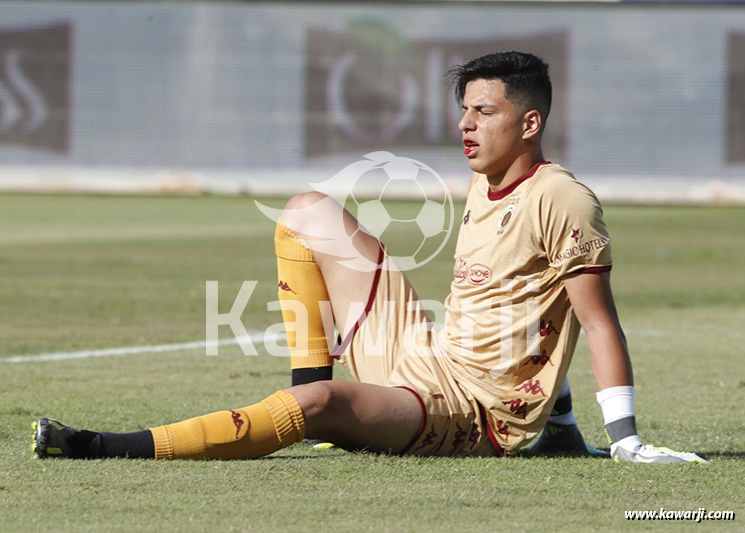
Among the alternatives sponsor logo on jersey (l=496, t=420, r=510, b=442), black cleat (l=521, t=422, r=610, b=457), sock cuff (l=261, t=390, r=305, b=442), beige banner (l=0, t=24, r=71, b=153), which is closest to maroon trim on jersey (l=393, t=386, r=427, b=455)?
sponsor logo on jersey (l=496, t=420, r=510, b=442)

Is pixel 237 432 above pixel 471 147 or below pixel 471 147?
below

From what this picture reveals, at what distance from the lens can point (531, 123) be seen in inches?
158

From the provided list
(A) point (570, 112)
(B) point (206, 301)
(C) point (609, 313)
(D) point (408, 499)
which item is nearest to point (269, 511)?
(D) point (408, 499)

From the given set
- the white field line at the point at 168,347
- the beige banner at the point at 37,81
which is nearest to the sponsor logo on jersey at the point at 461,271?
the white field line at the point at 168,347

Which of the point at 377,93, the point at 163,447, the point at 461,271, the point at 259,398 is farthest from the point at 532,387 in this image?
the point at 377,93

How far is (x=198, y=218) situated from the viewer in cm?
2222

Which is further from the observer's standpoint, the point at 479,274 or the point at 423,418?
the point at 479,274

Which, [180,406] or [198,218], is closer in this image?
[180,406]

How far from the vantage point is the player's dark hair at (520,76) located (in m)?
3.98

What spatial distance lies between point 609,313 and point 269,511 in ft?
4.11

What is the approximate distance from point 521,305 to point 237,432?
3.15 ft

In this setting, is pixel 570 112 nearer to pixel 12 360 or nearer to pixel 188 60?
pixel 188 60

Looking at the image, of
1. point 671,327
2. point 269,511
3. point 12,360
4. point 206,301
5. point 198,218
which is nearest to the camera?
point 269,511

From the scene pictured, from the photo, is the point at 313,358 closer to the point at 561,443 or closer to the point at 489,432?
the point at 489,432
